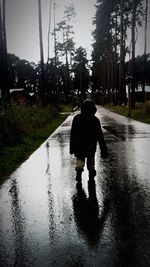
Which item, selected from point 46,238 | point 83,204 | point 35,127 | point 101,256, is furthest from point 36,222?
point 35,127

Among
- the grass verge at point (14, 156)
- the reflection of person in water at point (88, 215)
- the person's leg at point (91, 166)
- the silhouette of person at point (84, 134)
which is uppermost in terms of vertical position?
the silhouette of person at point (84, 134)

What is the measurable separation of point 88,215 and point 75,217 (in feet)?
0.73

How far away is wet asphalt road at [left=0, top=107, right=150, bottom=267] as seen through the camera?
4777 millimetres

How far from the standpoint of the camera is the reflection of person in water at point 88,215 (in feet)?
18.5

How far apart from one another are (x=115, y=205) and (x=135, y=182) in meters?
2.04

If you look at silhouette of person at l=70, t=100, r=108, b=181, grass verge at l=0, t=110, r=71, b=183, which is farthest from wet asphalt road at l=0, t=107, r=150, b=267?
silhouette of person at l=70, t=100, r=108, b=181

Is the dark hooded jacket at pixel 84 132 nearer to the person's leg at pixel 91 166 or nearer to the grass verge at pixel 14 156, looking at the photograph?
the person's leg at pixel 91 166

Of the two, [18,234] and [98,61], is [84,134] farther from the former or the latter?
[98,61]

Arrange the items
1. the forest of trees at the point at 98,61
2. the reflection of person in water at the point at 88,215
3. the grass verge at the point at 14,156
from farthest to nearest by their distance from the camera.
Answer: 1. the forest of trees at the point at 98,61
2. the grass verge at the point at 14,156
3. the reflection of person in water at the point at 88,215

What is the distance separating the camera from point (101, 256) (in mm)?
4719

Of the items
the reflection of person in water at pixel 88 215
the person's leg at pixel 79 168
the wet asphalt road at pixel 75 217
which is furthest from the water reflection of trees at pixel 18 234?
the person's leg at pixel 79 168

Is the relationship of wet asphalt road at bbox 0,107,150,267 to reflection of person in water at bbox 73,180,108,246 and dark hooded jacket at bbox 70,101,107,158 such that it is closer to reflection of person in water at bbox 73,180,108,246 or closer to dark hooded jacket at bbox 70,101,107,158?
reflection of person in water at bbox 73,180,108,246

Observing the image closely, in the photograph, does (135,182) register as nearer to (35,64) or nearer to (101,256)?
(101,256)

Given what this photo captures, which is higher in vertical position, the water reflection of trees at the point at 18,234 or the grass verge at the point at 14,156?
the water reflection of trees at the point at 18,234
